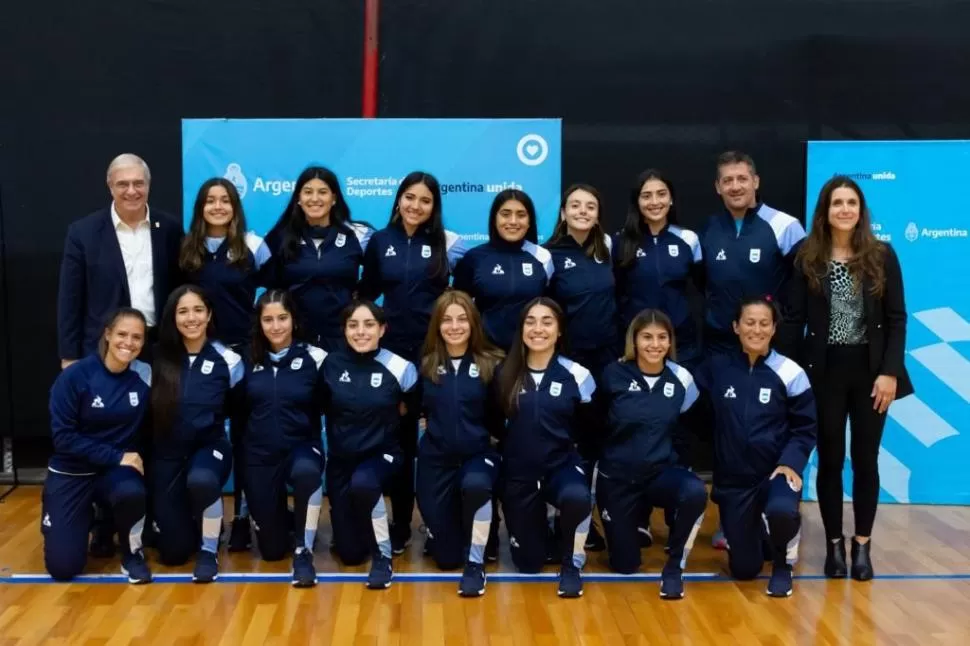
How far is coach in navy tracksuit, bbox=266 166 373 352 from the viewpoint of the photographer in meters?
4.11

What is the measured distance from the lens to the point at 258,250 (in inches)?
163

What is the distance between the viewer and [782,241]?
13.4 feet

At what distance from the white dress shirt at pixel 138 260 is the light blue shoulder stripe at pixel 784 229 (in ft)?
8.01

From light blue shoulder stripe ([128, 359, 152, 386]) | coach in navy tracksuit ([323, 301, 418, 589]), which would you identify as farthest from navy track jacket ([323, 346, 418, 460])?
light blue shoulder stripe ([128, 359, 152, 386])

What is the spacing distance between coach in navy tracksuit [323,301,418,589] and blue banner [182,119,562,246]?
100 centimetres

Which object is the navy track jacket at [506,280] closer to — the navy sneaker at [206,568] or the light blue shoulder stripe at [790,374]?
the light blue shoulder stripe at [790,374]

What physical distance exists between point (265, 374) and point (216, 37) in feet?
6.30

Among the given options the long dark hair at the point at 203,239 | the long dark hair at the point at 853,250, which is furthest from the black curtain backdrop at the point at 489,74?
the long dark hair at the point at 853,250

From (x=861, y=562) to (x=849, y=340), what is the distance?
820 mm

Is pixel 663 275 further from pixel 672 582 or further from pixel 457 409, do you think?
pixel 672 582

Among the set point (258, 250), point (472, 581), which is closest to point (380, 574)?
point (472, 581)

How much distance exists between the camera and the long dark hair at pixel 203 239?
406 cm

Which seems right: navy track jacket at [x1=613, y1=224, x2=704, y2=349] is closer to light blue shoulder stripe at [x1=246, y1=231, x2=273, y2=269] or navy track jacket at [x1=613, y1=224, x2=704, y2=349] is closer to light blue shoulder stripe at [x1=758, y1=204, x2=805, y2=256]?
light blue shoulder stripe at [x1=758, y1=204, x2=805, y2=256]

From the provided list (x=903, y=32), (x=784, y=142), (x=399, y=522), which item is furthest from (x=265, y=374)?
(x=903, y=32)
